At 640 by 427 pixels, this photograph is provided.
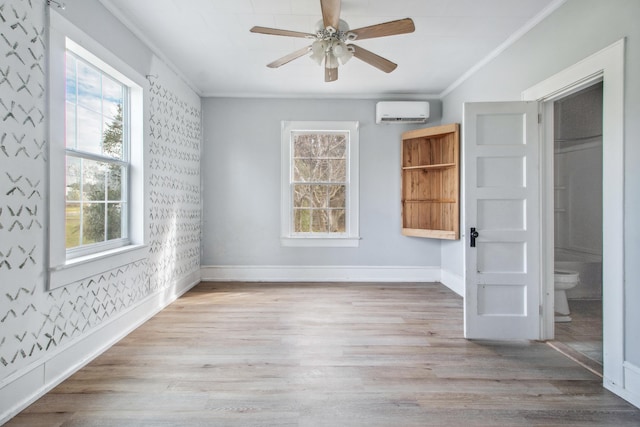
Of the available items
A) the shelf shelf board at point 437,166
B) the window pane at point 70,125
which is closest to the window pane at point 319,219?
the shelf shelf board at point 437,166

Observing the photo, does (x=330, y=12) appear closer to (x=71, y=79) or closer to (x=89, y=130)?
(x=71, y=79)

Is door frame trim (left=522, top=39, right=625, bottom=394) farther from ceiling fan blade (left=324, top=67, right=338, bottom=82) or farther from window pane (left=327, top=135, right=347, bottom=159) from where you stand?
window pane (left=327, top=135, right=347, bottom=159)

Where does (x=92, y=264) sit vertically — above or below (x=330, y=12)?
below

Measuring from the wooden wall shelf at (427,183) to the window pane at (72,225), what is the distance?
3.78 m

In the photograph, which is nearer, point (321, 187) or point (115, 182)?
point (115, 182)

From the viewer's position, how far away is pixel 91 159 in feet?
8.56

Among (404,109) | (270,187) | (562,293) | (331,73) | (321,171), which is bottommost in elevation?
(562,293)

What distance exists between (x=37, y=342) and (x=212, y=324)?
4.61 feet

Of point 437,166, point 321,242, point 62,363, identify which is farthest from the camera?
point 321,242

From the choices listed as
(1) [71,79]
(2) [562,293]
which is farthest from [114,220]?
(2) [562,293]

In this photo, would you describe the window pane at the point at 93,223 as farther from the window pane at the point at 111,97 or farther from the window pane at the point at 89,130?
the window pane at the point at 111,97

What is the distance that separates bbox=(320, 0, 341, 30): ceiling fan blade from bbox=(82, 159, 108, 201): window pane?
2064mm

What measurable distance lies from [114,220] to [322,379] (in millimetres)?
2233

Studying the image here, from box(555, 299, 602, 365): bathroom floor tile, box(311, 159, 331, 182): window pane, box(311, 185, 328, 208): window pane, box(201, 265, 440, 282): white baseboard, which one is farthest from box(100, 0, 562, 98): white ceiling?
box(555, 299, 602, 365): bathroom floor tile
